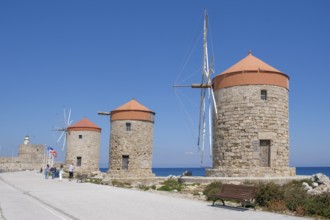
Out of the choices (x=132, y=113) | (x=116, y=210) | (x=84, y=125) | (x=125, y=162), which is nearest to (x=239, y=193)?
(x=116, y=210)

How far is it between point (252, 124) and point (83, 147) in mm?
22324

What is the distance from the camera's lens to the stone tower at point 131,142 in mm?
28656

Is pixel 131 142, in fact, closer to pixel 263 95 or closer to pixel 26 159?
pixel 263 95

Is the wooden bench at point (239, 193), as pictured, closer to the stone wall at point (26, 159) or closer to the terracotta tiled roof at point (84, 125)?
the terracotta tiled roof at point (84, 125)

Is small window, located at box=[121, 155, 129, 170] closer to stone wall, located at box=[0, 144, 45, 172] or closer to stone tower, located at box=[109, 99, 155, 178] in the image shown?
stone tower, located at box=[109, 99, 155, 178]

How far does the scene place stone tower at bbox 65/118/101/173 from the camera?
36.9 metres

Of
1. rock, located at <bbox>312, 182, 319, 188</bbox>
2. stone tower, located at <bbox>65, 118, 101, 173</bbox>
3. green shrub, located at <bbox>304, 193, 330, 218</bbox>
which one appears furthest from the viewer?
stone tower, located at <bbox>65, 118, 101, 173</bbox>

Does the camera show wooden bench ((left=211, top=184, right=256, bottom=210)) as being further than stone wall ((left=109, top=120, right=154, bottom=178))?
No

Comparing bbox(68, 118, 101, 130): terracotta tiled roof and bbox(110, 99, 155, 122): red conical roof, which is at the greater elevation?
bbox(110, 99, 155, 122): red conical roof

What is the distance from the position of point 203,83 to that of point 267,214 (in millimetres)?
13510

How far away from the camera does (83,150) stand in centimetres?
3706

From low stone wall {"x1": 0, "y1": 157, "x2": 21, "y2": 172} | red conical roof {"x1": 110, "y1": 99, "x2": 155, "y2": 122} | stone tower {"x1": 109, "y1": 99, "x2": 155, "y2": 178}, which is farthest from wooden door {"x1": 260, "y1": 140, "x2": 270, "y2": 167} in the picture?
low stone wall {"x1": 0, "y1": 157, "x2": 21, "y2": 172}

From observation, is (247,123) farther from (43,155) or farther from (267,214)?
(43,155)

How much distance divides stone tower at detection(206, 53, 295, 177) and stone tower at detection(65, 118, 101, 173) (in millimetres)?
19641
